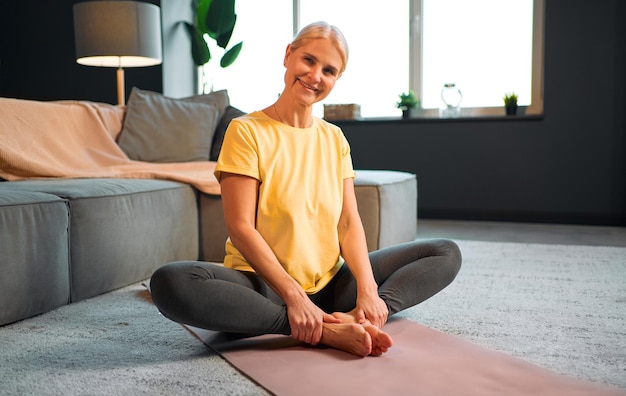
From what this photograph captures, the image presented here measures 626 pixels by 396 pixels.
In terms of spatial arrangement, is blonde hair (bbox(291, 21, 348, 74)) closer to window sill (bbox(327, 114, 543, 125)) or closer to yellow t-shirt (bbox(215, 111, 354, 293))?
yellow t-shirt (bbox(215, 111, 354, 293))

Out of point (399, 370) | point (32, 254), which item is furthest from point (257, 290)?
point (32, 254)

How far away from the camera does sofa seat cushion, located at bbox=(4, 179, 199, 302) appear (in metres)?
1.92

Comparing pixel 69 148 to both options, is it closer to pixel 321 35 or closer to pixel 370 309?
pixel 321 35

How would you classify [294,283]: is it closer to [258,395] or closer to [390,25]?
[258,395]

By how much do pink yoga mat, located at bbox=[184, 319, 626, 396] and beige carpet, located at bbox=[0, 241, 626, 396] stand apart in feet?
0.16

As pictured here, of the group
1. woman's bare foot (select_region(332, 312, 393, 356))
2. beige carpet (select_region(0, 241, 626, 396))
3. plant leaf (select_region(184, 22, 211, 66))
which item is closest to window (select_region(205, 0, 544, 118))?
plant leaf (select_region(184, 22, 211, 66))

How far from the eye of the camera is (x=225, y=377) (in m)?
1.24

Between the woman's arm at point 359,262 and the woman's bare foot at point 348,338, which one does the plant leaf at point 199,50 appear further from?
the woman's bare foot at point 348,338

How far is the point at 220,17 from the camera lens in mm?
4355

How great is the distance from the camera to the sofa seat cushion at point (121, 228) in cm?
192

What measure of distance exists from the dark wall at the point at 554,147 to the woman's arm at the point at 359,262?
2.83 meters

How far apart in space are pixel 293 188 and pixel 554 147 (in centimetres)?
305

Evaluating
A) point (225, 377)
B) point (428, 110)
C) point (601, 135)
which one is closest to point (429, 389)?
point (225, 377)

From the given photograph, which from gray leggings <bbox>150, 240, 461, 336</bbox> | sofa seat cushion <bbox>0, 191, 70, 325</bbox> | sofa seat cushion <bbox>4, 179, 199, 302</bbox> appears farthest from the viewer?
sofa seat cushion <bbox>4, 179, 199, 302</bbox>
